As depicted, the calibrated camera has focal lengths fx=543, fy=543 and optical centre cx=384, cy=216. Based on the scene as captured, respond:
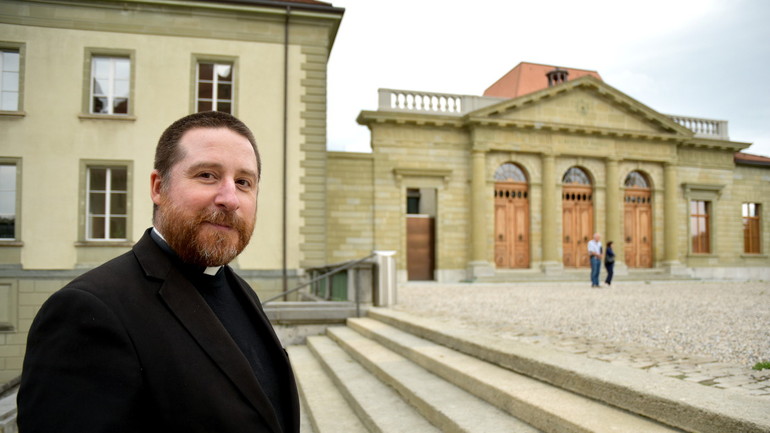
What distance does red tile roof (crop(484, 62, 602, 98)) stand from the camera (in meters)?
27.3

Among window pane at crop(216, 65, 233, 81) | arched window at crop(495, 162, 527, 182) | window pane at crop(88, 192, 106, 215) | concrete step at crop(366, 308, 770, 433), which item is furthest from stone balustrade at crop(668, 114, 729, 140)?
concrete step at crop(366, 308, 770, 433)

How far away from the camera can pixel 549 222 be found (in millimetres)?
22281

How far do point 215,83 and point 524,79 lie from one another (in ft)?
57.9

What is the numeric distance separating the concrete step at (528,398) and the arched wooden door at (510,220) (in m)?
17.0

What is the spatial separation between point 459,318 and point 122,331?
6.98 meters

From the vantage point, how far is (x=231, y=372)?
1372 mm

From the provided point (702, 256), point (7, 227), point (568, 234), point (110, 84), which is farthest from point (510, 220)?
point (7, 227)

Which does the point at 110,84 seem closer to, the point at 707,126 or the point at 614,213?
the point at 614,213

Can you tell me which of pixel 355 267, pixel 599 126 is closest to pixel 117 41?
pixel 355 267

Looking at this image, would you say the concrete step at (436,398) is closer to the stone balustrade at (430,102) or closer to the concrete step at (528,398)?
the concrete step at (528,398)

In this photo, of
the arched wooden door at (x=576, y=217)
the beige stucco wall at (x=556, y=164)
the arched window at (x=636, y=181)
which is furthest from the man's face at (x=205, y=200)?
the arched window at (x=636, y=181)

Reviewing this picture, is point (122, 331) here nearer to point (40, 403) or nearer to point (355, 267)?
point (40, 403)

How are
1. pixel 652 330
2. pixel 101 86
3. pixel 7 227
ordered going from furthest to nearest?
pixel 101 86, pixel 7 227, pixel 652 330

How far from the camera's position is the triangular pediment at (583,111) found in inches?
872
